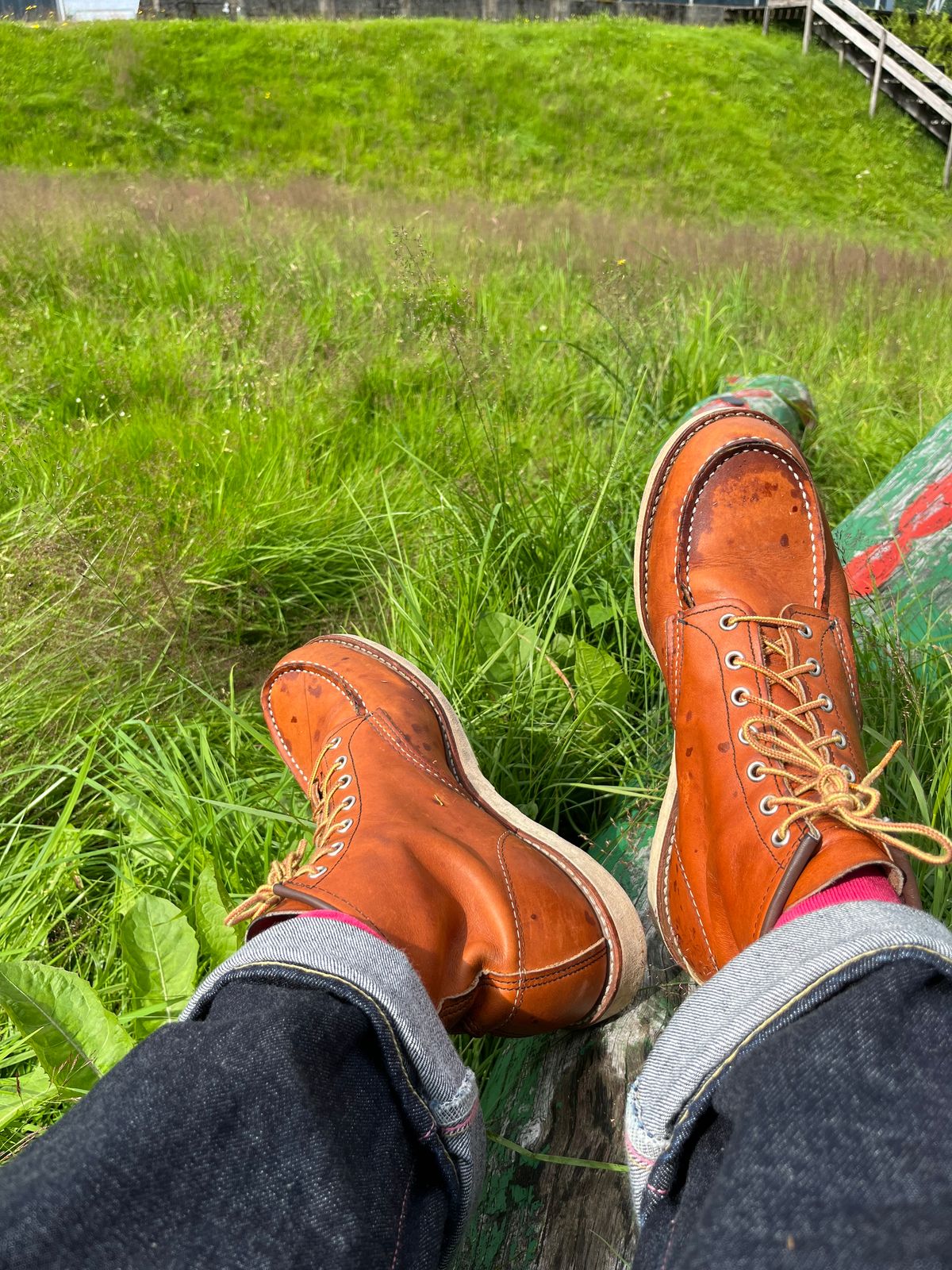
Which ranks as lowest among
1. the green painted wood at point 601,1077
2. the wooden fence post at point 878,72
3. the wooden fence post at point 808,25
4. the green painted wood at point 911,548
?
the green painted wood at point 601,1077

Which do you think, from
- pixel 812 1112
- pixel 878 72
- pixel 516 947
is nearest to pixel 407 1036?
pixel 516 947

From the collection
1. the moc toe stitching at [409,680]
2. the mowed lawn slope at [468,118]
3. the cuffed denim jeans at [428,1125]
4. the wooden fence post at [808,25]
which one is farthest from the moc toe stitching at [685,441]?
the wooden fence post at [808,25]

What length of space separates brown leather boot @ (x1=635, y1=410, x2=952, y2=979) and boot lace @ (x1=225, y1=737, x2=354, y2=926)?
1.73 ft

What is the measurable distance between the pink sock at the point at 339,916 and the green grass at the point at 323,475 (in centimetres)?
27

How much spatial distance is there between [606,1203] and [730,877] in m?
0.45

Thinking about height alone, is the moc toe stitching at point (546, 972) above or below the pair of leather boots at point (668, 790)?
below

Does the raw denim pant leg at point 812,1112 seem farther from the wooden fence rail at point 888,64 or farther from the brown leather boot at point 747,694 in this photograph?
the wooden fence rail at point 888,64

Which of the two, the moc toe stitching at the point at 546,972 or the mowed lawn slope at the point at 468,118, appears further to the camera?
the mowed lawn slope at the point at 468,118

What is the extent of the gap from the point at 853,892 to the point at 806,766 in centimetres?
28

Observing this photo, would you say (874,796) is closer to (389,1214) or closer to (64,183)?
(389,1214)

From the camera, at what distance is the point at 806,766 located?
49.5 inches

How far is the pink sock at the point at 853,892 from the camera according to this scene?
3.28ft

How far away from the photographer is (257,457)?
227 centimetres

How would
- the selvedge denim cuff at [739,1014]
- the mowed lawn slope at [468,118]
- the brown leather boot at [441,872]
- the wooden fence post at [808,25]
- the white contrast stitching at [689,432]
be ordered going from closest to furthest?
the selvedge denim cuff at [739,1014], the brown leather boot at [441,872], the white contrast stitching at [689,432], the mowed lawn slope at [468,118], the wooden fence post at [808,25]
